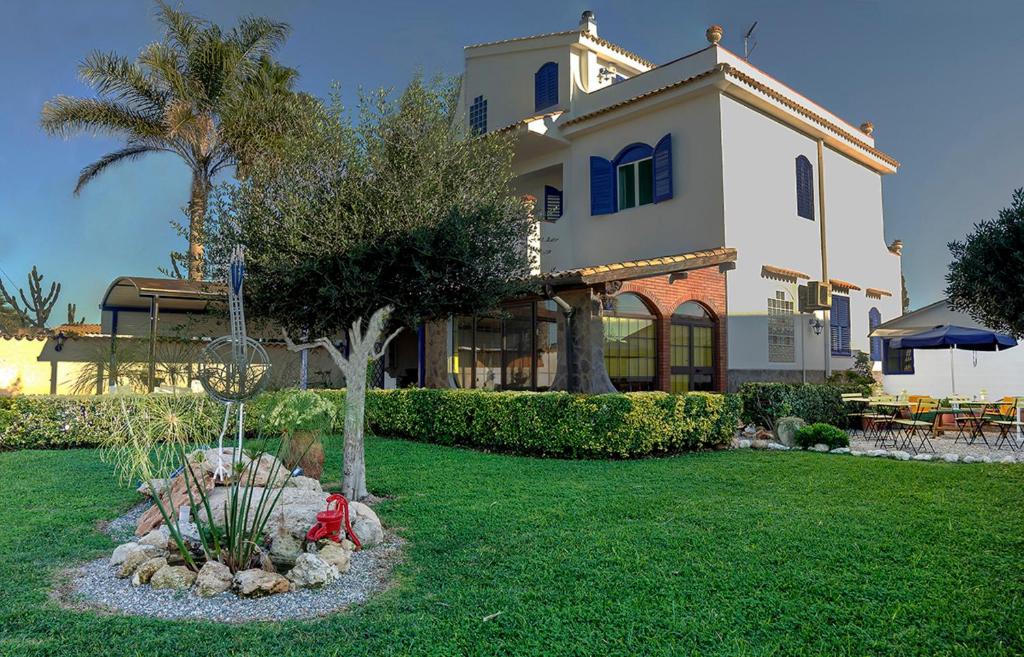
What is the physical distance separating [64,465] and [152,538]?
6.29 m

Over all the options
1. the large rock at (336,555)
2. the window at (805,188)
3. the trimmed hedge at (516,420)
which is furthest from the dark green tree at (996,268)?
the large rock at (336,555)

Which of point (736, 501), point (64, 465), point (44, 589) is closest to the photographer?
point (44, 589)

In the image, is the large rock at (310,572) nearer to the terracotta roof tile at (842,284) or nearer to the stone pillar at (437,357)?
the stone pillar at (437,357)

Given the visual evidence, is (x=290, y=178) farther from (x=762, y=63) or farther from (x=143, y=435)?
(x=762, y=63)

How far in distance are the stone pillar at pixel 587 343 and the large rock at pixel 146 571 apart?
8.73 m

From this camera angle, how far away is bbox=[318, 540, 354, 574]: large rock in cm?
512

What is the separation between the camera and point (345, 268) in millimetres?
6844

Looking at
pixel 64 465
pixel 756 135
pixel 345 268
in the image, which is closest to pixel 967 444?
pixel 756 135

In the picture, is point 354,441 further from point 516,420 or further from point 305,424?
point 516,420

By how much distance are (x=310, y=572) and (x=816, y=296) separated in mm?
14625

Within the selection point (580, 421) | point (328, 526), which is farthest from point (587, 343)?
point (328, 526)

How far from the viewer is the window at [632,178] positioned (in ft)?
50.3

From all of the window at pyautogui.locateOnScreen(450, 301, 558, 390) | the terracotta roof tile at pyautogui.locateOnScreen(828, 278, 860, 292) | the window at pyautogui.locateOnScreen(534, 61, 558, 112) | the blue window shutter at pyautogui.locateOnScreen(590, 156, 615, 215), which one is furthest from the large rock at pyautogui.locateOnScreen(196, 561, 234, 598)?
the terracotta roof tile at pyautogui.locateOnScreen(828, 278, 860, 292)

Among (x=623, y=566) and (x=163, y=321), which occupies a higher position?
(x=163, y=321)
